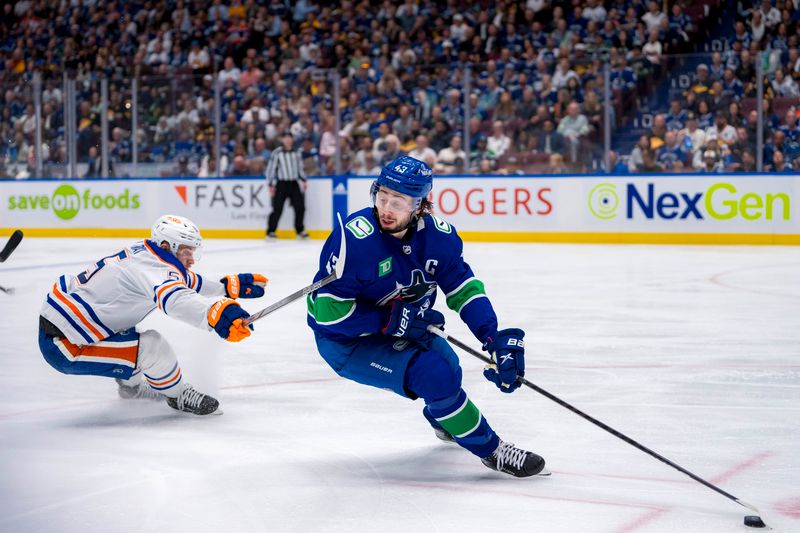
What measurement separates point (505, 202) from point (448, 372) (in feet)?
33.3

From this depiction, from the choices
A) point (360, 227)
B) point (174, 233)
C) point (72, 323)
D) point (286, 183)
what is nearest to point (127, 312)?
point (72, 323)

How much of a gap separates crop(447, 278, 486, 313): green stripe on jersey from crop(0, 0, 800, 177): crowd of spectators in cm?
943

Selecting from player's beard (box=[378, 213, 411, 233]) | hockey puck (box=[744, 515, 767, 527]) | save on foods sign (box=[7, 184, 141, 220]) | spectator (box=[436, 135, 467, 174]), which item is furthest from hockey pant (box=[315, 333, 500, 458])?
save on foods sign (box=[7, 184, 141, 220])

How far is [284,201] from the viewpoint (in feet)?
46.0

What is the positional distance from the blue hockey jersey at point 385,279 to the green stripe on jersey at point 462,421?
8.2 inches

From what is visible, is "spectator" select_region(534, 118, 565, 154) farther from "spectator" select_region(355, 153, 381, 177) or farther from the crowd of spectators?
"spectator" select_region(355, 153, 381, 177)

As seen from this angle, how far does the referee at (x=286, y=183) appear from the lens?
13.8 meters

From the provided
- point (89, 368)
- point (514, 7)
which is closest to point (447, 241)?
point (89, 368)

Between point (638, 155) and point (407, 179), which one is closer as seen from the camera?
point (407, 179)

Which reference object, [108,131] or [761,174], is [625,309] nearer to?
[761,174]

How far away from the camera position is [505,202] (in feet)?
43.3

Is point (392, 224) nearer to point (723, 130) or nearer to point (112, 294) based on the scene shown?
point (112, 294)

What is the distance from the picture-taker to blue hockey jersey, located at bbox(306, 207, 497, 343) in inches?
125

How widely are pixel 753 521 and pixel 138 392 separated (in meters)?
2.55
